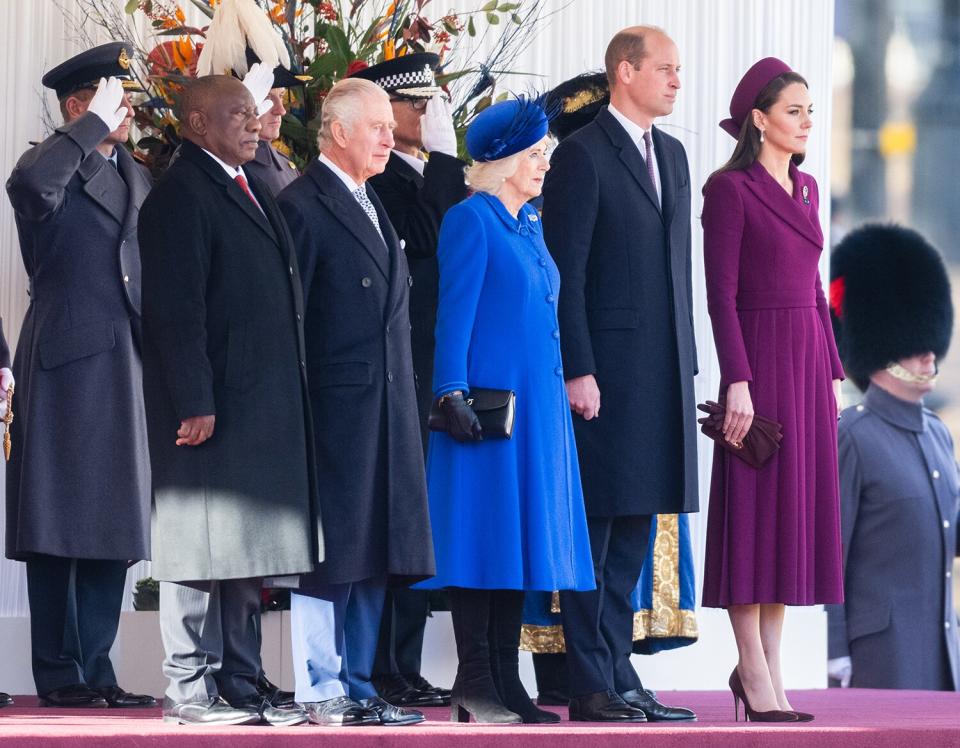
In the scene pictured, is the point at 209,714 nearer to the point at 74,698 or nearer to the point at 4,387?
the point at 74,698

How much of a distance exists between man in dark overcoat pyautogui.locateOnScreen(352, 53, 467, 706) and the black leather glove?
831 mm

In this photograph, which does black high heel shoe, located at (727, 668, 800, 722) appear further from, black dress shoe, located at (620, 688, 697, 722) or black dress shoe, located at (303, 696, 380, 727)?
black dress shoe, located at (303, 696, 380, 727)

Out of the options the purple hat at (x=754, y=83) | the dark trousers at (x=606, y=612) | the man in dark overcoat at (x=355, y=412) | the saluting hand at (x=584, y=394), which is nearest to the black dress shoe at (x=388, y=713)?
the man in dark overcoat at (x=355, y=412)

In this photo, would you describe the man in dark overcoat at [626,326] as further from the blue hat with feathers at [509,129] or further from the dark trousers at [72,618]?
the dark trousers at [72,618]

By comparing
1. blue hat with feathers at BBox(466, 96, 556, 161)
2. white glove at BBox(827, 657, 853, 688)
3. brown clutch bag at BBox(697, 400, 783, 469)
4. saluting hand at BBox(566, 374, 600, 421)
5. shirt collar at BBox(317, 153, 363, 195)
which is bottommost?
white glove at BBox(827, 657, 853, 688)

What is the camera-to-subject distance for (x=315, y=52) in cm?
694

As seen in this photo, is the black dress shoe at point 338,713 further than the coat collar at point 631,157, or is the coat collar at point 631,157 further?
the coat collar at point 631,157

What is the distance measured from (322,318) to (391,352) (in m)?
0.20

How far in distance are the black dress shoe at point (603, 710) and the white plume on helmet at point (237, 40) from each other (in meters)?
2.16

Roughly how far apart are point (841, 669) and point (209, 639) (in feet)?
12.2

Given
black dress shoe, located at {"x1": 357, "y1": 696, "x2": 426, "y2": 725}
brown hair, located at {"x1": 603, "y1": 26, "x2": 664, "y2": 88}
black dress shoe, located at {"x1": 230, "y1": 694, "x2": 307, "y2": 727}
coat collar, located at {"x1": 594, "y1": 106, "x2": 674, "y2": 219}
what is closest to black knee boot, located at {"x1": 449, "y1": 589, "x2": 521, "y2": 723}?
black dress shoe, located at {"x1": 357, "y1": 696, "x2": 426, "y2": 725}

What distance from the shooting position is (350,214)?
5402 mm

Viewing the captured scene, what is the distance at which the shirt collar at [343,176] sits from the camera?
5.46 meters

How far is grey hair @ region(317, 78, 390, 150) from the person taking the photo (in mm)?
5449
